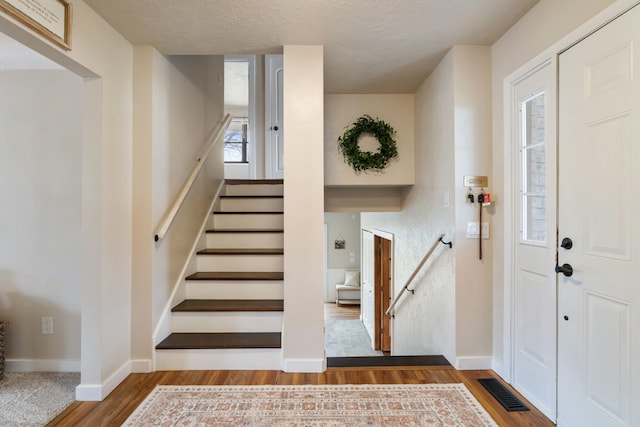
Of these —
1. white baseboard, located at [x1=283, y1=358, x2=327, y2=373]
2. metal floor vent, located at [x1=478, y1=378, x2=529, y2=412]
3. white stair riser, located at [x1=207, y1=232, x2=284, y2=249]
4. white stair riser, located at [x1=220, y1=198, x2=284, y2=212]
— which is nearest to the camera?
metal floor vent, located at [x1=478, y1=378, x2=529, y2=412]

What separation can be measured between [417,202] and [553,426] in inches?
83.9

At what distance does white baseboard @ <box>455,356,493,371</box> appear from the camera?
96.7 inches

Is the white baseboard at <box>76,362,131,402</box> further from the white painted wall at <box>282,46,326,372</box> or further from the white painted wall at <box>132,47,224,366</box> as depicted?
the white painted wall at <box>282,46,326,372</box>

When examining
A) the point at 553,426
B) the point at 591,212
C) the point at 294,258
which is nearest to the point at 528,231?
the point at 591,212

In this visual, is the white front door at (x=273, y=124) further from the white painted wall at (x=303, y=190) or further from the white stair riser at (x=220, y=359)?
the white stair riser at (x=220, y=359)

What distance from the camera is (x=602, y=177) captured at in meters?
1.57

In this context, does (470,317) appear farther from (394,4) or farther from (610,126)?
(394,4)

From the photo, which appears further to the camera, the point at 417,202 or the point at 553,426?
the point at 417,202

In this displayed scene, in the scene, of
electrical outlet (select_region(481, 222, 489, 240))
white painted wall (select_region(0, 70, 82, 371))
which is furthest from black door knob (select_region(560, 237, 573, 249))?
white painted wall (select_region(0, 70, 82, 371))

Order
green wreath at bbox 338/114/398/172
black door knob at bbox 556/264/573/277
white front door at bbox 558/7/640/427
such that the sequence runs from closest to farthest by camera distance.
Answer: white front door at bbox 558/7/640/427 → black door knob at bbox 556/264/573/277 → green wreath at bbox 338/114/398/172

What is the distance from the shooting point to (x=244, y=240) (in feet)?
11.4

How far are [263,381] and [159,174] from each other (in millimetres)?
1701

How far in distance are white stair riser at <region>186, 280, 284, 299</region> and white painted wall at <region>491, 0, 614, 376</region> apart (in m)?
1.70

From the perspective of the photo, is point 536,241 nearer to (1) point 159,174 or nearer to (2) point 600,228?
(2) point 600,228
